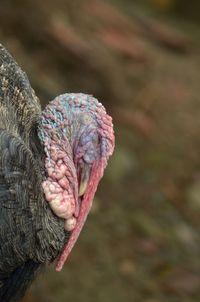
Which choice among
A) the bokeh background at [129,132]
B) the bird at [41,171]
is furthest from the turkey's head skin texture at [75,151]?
the bokeh background at [129,132]

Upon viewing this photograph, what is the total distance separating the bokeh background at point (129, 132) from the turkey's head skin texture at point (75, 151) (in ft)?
7.43

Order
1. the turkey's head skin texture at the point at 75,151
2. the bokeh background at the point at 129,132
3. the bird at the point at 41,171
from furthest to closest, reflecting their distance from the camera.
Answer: the bokeh background at the point at 129,132 → the turkey's head skin texture at the point at 75,151 → the bird at the point at 41,171

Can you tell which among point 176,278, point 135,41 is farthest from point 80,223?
point 135,41

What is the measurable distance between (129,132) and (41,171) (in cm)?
458

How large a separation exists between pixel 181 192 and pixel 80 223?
4.06 metres

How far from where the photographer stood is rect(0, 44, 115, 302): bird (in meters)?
3.17

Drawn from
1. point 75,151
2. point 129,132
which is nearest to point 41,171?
point 75,151

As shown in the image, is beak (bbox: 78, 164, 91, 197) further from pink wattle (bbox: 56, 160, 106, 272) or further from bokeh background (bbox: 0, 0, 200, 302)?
bokeh background (bbox: 0, 0, 200, 302)

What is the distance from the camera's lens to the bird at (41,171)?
317 centimetres

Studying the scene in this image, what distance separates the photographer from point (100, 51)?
869cm

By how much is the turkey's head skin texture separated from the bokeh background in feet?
7.43

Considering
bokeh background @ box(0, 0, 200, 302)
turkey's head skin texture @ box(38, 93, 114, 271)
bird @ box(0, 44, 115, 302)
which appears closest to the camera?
bird @ box(0, 44, 115, 302)

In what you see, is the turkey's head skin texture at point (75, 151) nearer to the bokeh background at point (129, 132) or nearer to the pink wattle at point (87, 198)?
the pink wattle at point (87, 198)

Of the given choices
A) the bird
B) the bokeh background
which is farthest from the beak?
the bokeh background
